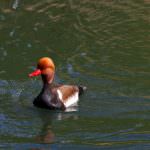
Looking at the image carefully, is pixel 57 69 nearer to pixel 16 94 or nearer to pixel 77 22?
pixel 16 94

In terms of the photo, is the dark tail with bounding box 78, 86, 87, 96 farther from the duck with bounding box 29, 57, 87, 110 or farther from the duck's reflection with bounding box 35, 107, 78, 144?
the duck's reflection with bounding box 35, 107, 78, 144

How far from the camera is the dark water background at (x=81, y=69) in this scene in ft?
45.8

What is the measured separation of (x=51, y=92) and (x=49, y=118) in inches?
34.0

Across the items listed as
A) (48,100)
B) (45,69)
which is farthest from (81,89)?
(45,69)

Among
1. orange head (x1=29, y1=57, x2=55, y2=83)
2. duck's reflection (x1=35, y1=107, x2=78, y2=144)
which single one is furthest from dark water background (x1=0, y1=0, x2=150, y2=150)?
orange head (x1=29, y1=57, x2=55, y2=83)

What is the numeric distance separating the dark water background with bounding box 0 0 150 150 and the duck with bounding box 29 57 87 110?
180mm

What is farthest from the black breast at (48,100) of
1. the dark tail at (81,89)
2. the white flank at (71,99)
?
the dark tail at (81,89)

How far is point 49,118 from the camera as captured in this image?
15383 mm

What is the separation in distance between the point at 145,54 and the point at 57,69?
2.16 m

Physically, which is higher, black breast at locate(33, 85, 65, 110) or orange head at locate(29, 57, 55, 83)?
orange head at locate(29, 57, 55, 83)

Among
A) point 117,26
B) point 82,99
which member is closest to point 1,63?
point 82,99

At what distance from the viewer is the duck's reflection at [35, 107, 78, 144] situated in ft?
45.7

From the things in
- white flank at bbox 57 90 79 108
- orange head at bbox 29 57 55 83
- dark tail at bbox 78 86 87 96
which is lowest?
white flank at bbox 57 90 79 108

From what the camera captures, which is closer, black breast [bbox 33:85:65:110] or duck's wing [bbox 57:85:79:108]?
black breast [bbox 33:85:65:110]
